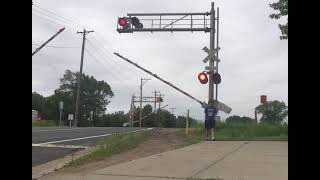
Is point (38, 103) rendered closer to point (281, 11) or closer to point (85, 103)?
point (85, 103)

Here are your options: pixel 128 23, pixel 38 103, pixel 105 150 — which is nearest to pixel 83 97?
pixel 38 103

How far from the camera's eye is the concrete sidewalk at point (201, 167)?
28.1 ft

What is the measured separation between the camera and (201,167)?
976 cm

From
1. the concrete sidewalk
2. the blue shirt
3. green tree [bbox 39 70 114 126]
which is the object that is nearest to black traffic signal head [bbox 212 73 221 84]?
the blue shirt

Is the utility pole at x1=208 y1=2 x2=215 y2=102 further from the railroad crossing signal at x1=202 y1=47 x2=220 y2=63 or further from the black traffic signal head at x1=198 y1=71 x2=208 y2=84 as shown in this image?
the black traffic signal head at x1=198 y1=71 x2=208 y2=84

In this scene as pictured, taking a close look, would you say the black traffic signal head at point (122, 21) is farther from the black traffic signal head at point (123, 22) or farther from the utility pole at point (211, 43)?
the utility pole at point (211, 43)

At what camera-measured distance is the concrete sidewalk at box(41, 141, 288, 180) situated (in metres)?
8.57

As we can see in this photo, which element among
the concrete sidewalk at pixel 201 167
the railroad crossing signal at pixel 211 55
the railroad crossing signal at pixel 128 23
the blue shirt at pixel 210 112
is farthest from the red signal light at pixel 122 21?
the concrete sidewalk at pixel 201 167
